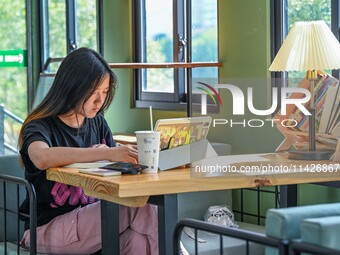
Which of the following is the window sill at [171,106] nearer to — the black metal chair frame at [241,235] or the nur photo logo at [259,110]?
the nur photo logo at [259,110]

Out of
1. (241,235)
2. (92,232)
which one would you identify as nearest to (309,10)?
(92,232)

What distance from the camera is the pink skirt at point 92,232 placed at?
9.27 feet

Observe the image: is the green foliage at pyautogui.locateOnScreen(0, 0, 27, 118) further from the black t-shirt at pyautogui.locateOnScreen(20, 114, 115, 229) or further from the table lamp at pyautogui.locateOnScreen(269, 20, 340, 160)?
the table lamp at pyautogui.locateOnScreen(269, 20, 340, 160)

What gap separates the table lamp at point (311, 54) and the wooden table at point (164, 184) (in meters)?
0.14

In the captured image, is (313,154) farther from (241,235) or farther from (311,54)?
(241,235)

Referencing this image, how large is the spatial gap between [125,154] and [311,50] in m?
0.81

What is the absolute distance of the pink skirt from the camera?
2.82m

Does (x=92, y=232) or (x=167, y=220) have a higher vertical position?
(x=167, y=220)

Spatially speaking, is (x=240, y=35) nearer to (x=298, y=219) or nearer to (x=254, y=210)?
(x=254, y=210)

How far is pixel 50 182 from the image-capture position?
2967 mm

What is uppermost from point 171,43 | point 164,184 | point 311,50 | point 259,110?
point 171,43

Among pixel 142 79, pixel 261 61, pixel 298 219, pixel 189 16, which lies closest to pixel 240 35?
pixel 261 61

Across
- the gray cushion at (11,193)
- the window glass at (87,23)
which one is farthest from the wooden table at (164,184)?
the window glass at (87,23)

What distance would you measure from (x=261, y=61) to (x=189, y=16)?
853 mm
